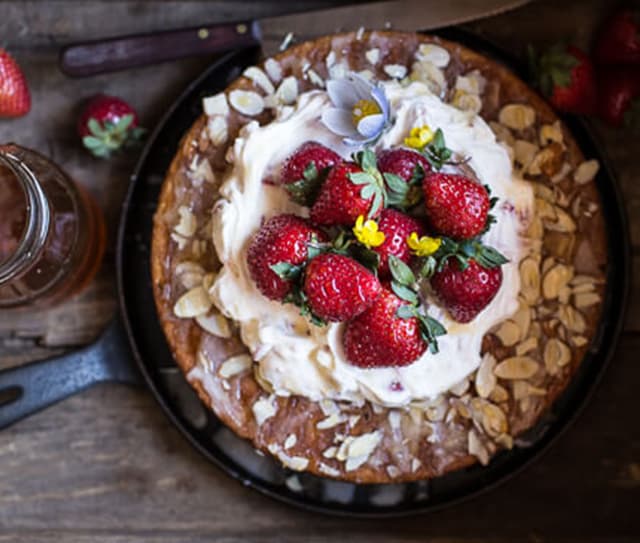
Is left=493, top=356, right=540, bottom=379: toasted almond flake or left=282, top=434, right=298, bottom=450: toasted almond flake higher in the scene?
left=493, top=356, right=540, bottom=379: toasted almond flake

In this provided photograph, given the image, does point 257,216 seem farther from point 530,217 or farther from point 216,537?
point 216,537

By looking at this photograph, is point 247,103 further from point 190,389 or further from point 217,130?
point 190,389

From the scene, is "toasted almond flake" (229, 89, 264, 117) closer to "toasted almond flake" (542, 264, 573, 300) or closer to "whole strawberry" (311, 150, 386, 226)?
"whole strawberry" (311, 150, 386, 226)

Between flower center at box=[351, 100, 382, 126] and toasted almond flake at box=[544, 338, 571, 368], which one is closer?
flower center at box=[351, 100, 382, 126]

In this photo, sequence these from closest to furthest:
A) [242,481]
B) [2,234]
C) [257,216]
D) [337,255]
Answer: [337,255] → [257,216] → [2,234] → [242,481]

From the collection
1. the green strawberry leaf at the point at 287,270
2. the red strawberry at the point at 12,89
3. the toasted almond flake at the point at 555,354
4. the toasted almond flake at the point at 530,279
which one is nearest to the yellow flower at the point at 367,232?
the green strawberry leaf at the point at 287,270

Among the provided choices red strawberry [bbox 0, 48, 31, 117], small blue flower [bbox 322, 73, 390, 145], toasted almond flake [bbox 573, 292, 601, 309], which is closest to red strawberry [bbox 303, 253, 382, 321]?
small blue flower [bbox 322, 73, 390, 145]

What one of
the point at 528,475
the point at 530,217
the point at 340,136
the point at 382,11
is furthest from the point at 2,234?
the point at 528,475
